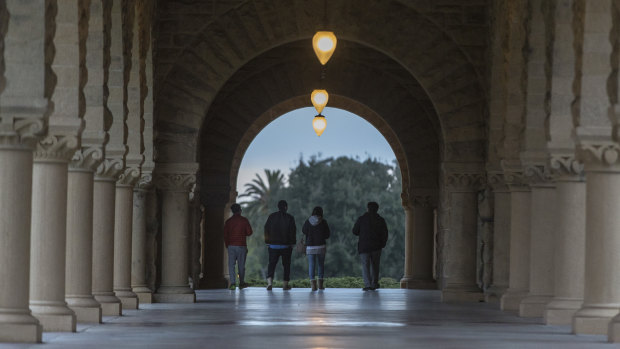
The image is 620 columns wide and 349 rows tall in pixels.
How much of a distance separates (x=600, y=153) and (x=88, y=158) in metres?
5.95

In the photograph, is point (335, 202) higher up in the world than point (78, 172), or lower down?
higher up

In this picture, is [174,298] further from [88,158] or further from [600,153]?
[600,153]

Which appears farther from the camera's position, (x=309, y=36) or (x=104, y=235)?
(x=309, y=36)

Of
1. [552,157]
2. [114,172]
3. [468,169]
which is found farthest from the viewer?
[468,169]

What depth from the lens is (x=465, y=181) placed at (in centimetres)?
2034

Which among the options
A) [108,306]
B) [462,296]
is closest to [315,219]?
[462,296]

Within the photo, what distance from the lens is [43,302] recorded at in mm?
12445

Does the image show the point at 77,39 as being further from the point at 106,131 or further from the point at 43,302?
the point at 43,302

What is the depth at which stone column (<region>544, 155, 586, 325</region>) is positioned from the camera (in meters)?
14.2

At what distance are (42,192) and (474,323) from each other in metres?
5.38

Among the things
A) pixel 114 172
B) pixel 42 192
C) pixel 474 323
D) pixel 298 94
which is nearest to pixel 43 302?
pixel 42 192

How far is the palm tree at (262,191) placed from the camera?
210 ft

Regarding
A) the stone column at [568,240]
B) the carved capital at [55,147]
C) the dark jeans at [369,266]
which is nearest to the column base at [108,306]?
the carved capital at [55,147]

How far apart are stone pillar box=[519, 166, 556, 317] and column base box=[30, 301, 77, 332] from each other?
21.8ft
